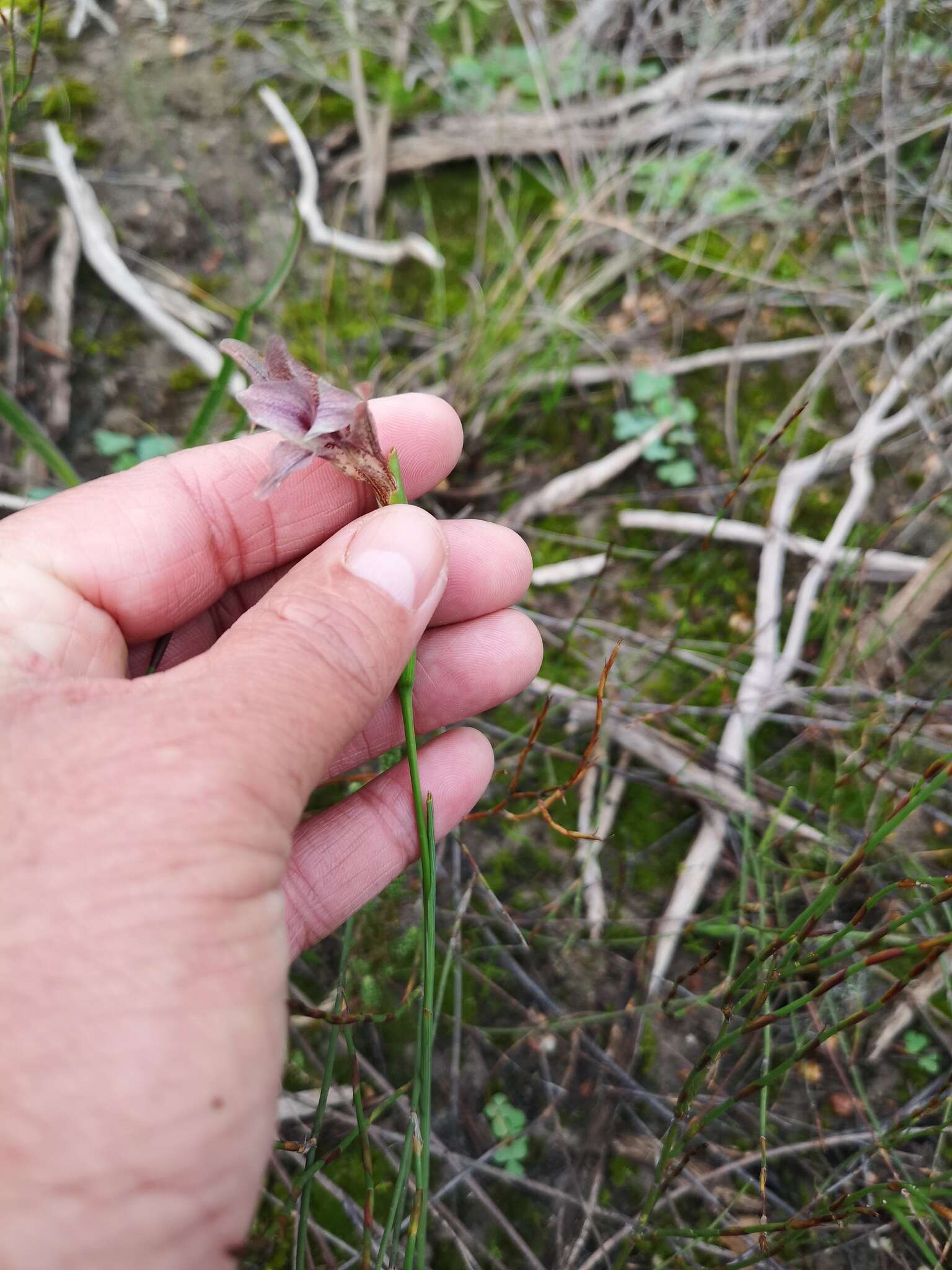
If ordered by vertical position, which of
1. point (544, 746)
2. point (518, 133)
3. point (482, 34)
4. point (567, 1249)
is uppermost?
point (482, 34)

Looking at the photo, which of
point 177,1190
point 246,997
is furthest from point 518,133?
point 177,1190

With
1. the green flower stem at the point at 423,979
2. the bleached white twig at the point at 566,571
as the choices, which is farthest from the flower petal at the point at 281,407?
the bleached white twig at the point at 566,571

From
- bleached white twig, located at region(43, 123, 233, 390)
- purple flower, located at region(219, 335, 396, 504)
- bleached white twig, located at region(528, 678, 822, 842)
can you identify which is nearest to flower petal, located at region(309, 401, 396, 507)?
purple flower, located at region(219, 335, 396, 504)

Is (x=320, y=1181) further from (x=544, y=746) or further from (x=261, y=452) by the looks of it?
(x=261, y=452)

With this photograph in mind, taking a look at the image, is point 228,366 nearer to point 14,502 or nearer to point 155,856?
point 14,502

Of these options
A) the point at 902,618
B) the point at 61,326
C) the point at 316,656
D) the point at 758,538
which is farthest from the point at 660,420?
the point at 61,326

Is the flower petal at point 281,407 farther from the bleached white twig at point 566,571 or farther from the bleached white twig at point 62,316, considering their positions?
the bleached white twig at point 62,316
